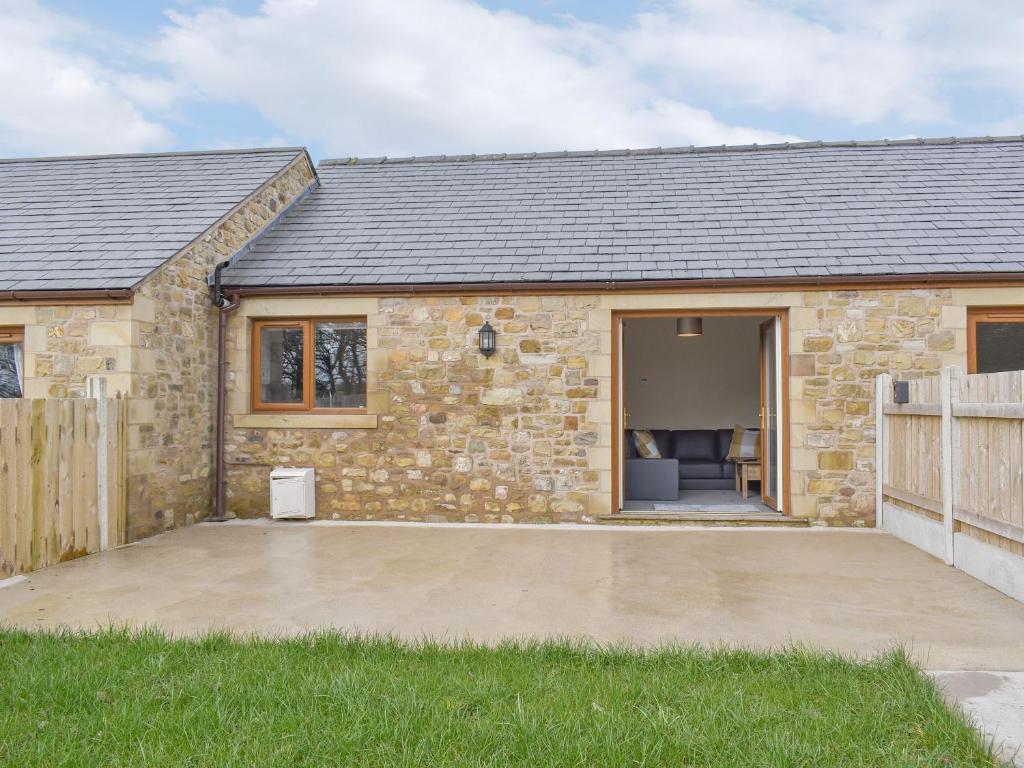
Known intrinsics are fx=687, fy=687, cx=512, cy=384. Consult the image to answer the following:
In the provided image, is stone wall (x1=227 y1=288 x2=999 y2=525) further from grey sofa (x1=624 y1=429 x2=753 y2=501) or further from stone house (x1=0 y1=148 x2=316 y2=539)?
grey sofa (x1=624 y1=429 x2=753 y2=501)

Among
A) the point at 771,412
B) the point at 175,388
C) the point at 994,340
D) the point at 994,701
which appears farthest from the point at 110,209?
the point at 994,340

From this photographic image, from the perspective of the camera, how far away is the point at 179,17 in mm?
12656

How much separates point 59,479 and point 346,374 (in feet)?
10.5

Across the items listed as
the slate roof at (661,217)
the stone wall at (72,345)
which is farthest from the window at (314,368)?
the stone wall at (72,345)

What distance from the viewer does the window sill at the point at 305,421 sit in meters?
7.99

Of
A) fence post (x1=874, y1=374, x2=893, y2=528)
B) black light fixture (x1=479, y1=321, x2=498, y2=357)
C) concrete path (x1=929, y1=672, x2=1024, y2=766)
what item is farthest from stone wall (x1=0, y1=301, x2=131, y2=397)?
fence post (x1=874, y1=374, x2=893, y2=528)

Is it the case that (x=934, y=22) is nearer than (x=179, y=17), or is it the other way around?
(x=179, y=17)

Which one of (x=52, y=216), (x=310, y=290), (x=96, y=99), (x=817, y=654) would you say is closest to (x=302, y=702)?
(x=817, y=654)

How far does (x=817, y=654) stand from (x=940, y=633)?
1027 millimetres

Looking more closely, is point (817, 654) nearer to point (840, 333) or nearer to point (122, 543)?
point (840, 333)

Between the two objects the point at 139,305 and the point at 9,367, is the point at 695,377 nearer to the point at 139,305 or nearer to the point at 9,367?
the point at 139,305

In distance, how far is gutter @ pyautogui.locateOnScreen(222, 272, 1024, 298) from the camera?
24.0 feet

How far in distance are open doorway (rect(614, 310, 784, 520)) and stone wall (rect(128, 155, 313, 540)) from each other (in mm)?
4832

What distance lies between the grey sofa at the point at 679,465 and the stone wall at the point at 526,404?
69.0 inches
